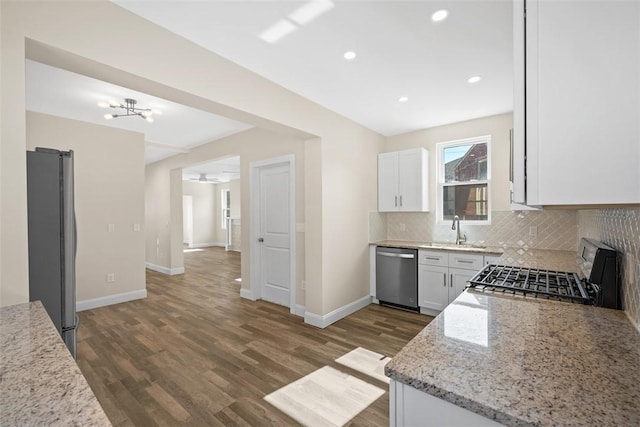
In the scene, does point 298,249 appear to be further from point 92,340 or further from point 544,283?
point 544,283

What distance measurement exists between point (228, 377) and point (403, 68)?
306 centimetres

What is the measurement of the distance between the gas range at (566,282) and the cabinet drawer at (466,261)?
124cm

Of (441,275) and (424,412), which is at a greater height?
(424,412)

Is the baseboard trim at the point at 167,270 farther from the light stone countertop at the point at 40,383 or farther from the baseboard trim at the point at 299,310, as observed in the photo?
the light stone countertop at the point at 40,383

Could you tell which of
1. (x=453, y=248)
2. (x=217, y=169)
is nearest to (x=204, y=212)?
(x=217, y=169)

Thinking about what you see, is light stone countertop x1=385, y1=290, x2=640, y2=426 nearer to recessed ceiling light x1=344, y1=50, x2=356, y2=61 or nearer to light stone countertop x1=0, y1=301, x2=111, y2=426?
light stone countertop x1=0, y1=301, x2=111, y2=426

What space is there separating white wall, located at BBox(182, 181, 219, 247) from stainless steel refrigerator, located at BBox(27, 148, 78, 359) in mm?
10161

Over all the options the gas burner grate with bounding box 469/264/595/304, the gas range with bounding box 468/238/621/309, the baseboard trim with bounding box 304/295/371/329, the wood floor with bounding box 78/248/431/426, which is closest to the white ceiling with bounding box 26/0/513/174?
the gas range with bounding box 468/238/621/309

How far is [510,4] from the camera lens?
173cm

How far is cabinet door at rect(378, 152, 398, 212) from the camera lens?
14.1 ft

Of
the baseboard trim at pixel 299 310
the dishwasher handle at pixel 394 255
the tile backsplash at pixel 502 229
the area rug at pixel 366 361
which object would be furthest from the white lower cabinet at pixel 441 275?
the baseboard trim at pixel 299 310

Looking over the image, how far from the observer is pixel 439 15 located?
186 cm

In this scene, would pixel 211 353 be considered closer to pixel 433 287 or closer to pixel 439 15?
pixel 433 287

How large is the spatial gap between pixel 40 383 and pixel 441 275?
364cm
